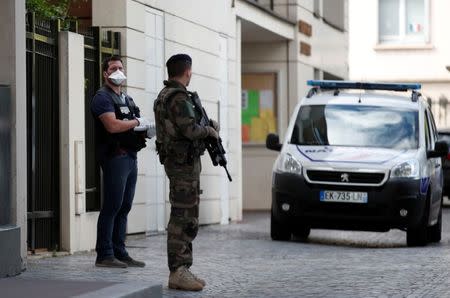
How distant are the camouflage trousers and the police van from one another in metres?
6.32

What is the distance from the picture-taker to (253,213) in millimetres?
29031

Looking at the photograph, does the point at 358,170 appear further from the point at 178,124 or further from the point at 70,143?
the point at 178,124

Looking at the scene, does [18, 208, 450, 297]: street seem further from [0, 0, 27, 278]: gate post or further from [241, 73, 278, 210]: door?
[241, 73, 278, 210]: door

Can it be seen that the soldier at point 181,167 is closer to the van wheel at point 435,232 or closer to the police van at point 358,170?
the police van at point 358,170

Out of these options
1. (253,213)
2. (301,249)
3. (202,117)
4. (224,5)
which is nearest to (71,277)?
(202,117)

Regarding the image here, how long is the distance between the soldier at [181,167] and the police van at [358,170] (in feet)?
20.5

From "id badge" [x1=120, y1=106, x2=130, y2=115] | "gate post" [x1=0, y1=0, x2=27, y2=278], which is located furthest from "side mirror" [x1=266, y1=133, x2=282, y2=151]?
"gate post" [x1=0, y1=0, x2=27, y2=278]

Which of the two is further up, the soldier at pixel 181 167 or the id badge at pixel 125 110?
the id badge at pixel 125 110

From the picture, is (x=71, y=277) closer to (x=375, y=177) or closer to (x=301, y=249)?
(x=301, y=249)

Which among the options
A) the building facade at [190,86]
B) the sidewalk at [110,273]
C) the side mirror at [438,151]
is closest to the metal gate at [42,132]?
the building facade at [190,86]

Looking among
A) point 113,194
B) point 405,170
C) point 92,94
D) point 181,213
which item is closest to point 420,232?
point 405,170

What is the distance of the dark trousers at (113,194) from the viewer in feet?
43.1

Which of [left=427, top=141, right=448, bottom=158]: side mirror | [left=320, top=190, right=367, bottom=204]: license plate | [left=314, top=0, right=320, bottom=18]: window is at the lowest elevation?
[left=320, top=190, right=367, bottom=204]: license plate

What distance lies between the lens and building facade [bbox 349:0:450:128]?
1924 inches
